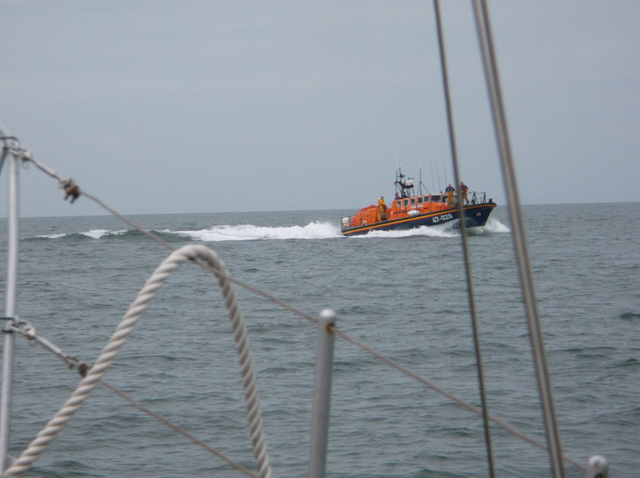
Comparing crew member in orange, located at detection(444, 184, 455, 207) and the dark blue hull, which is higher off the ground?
crew member in orange, located at detection(444, 184, 455, 207)

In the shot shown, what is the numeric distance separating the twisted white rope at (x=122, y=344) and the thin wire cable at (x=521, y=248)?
812mm

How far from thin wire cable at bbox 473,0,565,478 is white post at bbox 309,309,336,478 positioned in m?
0.48

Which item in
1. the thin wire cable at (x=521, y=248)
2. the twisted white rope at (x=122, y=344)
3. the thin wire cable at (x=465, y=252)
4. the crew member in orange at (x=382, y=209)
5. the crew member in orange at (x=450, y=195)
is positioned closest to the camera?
the thin wire cable at (x=521, y=248)

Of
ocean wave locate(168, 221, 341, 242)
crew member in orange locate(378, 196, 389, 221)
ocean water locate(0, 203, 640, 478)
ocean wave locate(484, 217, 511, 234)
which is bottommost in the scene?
ocean water locate(0, 203, 640, 478)

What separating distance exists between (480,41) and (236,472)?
5.25 meters

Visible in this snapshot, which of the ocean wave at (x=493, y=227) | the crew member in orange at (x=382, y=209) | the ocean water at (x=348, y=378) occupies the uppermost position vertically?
the crew member in orange at (x=382, y=209)

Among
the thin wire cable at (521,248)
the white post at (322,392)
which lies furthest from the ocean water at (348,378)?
the thin wire cable at (521,248)

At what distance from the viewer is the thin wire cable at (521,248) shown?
166 centimetres

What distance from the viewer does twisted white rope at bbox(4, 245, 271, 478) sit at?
1.86 m

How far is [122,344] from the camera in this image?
1.81 meters

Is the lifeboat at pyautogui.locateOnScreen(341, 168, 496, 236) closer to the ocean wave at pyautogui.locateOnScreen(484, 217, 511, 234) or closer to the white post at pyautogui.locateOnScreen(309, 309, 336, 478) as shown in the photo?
the ocean wave at pyautogui.locateOnScreen(484, 217, 511, 234)

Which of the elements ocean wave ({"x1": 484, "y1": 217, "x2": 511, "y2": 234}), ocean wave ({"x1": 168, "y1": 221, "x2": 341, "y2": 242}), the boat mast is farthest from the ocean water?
ocean wave ({"x1": 168, "y1": 221, "x2": 341, "y2": 242})

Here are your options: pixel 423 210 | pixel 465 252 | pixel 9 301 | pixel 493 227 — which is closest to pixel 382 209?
pixel 423 210

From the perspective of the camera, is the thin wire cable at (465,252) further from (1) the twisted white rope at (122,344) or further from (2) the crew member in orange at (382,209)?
(2) the crew member in orange at (382,209)
